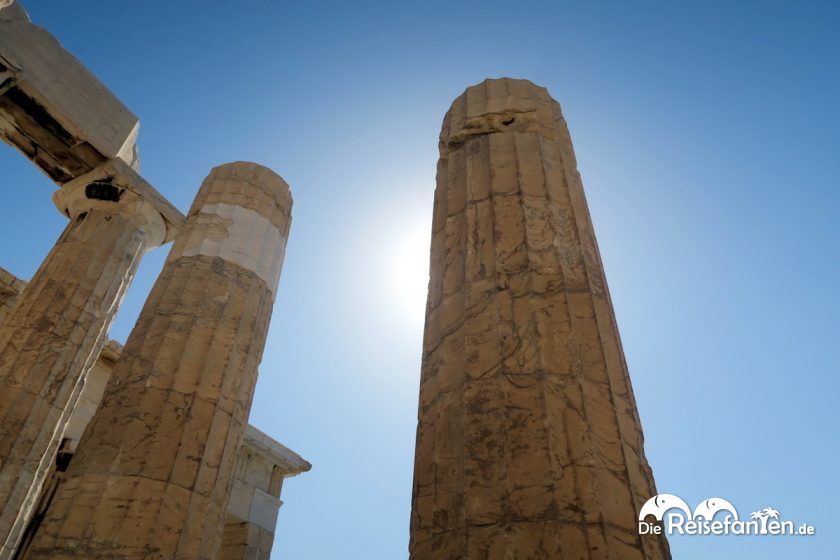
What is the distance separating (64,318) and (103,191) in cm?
265

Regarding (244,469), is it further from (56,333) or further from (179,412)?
(179,412)

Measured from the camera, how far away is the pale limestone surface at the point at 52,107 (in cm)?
924

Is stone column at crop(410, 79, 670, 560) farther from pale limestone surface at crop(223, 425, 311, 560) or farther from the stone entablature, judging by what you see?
pale limestone surface at crop(223, 425, 311, 560)

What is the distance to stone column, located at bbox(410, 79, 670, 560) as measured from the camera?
321cm

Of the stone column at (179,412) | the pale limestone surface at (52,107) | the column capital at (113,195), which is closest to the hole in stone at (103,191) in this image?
the column capital at (113,195)

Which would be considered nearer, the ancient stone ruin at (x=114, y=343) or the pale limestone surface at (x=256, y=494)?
the ancient stone ruin at (x=114, y=343)

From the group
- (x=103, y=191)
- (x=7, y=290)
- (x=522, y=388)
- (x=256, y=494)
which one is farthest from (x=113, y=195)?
(x=522, y=388)

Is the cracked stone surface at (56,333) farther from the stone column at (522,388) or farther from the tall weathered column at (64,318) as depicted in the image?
the stone column at (522,388)

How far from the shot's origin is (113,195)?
1005 cm

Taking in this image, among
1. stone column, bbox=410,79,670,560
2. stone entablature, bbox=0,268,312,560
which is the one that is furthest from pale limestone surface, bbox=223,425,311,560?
stone column, bbox=410,79,670,560

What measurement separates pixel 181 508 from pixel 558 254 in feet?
14.4

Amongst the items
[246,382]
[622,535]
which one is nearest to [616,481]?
[622,535]

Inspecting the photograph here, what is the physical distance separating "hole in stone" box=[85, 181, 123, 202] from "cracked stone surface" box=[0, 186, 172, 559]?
0.09 metres

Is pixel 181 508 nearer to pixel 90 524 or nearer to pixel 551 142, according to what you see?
pixel 90 524
